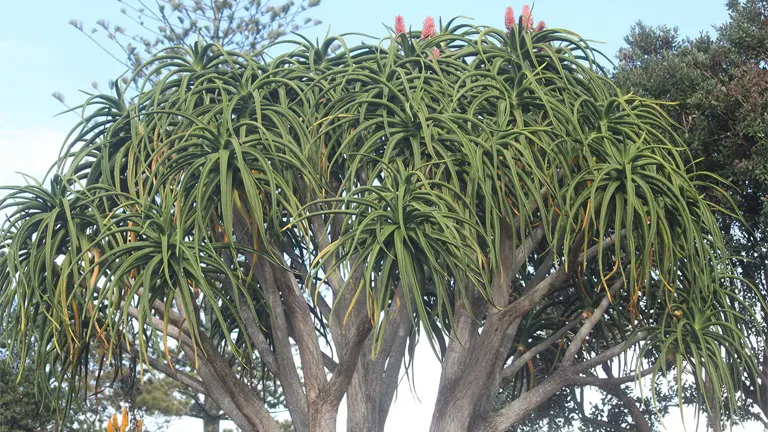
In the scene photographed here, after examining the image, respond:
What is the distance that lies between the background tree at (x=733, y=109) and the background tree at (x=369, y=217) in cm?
205

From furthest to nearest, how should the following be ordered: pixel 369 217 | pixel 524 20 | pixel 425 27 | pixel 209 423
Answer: pixel 209 423, pixel 425 27, pixel 524 20, pixel 369 217

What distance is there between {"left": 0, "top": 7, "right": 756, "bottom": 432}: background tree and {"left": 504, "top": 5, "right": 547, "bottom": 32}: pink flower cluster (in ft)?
0.18

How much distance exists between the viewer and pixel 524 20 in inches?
515

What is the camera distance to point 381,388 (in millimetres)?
12383

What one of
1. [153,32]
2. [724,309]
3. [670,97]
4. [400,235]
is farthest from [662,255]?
[153,32]

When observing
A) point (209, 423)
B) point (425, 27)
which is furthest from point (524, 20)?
point (209, 423)

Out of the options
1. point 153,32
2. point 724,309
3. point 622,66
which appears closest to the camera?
point 724,309

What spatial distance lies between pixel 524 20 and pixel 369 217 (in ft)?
15.1

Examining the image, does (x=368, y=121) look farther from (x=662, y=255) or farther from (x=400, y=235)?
(x=662, y=255)

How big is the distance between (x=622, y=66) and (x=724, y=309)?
234 inches

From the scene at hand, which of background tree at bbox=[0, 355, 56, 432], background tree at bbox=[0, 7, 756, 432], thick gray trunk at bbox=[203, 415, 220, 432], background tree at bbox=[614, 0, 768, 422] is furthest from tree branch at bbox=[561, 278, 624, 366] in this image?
thick gray trunk at bbox=[203, 415, 220, 432]

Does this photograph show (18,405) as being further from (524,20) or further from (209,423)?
(524,20)

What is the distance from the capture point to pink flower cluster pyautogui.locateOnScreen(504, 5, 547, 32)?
513 inches

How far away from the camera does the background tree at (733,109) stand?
47.9 ft
